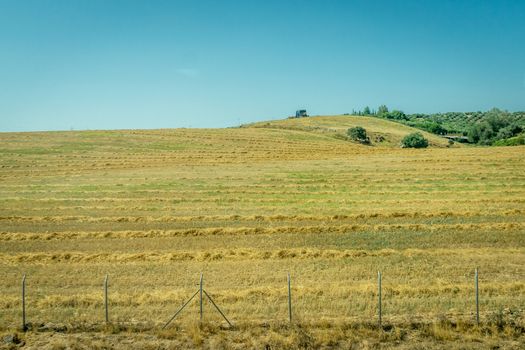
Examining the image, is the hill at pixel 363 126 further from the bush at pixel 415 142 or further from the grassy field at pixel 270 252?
the grassy field at pixel 270 252

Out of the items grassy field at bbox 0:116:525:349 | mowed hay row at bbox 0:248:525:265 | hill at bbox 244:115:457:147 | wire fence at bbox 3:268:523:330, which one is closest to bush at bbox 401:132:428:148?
hill at bbox 244:115:457:147

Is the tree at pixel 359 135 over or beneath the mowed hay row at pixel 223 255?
over

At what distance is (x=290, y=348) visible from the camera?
51.3 feet

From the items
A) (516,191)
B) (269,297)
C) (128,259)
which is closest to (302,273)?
(269,297)

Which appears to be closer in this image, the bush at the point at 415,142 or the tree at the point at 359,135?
the bush at the point at 415,142

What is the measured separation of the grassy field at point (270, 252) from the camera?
16766 millimetres

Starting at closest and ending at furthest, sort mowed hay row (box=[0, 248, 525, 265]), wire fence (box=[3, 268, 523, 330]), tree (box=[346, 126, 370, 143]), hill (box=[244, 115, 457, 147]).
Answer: wire fence (box=[3, 268, 523, 330])
mowed hay row (box=[0, 248, 525, 265])
tree (box=[346, 126, 370, 143])
hill (box=[244, 115, 457, 147])

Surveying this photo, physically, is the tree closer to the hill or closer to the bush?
the hill

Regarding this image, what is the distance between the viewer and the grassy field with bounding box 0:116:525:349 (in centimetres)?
1677

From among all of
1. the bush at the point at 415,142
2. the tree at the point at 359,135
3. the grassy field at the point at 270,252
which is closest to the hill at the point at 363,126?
the tree at the point at 359,135

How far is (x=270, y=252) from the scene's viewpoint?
25.1m

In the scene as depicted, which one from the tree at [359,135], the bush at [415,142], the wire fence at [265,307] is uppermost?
the tree at [359,135]

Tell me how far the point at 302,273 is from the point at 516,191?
27146 mm

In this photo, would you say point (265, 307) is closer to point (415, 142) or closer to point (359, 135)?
point (415, 142)
